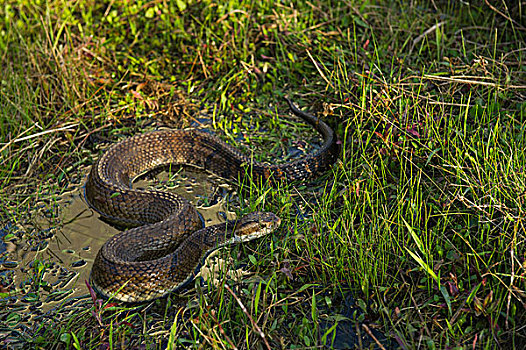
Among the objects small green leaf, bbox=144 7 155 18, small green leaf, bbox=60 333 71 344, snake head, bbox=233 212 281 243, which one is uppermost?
Answer: small green leaf, bbox=144 7 155 18

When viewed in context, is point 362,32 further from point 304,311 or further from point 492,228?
point 304,311

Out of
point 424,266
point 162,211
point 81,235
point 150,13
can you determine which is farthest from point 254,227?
point 150,13

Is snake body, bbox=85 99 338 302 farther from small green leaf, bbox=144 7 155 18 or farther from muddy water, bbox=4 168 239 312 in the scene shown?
small green leaf, bbox=144 7 155 18

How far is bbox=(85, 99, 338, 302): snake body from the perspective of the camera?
4934 mm

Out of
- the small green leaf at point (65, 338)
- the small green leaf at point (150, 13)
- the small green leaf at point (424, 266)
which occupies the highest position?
the small green leaf at point (150, 13)

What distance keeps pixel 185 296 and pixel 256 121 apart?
2824mm

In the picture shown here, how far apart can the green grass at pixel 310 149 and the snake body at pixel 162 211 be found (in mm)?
196

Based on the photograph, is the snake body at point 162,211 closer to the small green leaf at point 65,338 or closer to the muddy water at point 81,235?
the muddy water at point 81,235

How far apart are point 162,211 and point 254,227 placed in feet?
3.73

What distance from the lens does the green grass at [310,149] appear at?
171 inches

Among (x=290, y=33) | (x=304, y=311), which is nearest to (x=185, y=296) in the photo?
(x=304, y=311)

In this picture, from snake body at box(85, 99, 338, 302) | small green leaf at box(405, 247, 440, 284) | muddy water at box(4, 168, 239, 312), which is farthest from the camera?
muddy water at box(4, 168, 239, 312)

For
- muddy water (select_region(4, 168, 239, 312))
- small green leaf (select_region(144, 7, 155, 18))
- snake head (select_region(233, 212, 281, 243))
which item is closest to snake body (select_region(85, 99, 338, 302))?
snake head (select_region(233, 212, 281, 243))

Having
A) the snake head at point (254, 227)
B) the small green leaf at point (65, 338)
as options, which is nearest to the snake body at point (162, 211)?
the snake head at point (254, 227)
